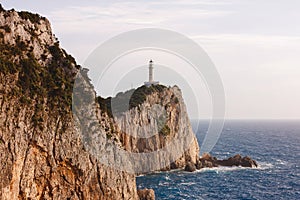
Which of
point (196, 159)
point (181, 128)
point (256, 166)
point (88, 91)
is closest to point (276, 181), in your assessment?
point (256, 166)

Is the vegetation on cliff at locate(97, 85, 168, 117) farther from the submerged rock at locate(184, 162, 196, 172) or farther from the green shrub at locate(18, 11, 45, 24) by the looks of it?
the green shrub at locate(18, 11, 45, 24)

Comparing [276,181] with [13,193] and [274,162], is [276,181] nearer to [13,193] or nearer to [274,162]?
[274,162]

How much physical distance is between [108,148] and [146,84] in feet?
166

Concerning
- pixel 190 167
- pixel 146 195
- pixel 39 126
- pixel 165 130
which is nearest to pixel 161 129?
pixel 165 130

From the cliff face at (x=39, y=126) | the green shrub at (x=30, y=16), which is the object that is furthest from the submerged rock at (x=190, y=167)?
the green shrub at (x=30, y=16)

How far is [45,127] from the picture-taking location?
127 ft

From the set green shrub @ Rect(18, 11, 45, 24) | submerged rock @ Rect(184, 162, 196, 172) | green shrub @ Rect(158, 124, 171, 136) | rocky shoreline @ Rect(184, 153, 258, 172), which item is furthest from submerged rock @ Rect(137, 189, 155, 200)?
green shrub @ Rect(158, 124, 171, 136)

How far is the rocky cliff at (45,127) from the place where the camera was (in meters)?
35.6

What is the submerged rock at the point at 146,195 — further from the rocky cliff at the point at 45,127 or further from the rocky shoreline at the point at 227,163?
the rocky shoreline at the point at 227,163

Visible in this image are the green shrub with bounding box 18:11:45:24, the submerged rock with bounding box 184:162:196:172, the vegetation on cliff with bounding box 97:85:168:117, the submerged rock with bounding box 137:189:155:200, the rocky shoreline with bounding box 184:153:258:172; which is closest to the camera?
the green shrub with bounding box 18:11:45:24

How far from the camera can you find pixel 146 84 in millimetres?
96125

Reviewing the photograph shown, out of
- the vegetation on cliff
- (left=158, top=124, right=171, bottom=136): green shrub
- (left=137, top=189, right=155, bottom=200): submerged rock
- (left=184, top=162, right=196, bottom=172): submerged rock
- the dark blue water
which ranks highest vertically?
the vegetation on cliff

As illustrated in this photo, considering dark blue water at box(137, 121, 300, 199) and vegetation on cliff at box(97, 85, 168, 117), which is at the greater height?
vegetation on cliff at box(97, 85, 168, 117)

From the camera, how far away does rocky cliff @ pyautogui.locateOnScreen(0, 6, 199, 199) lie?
35.6 m
